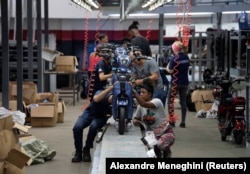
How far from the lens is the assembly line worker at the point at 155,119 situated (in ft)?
21.1

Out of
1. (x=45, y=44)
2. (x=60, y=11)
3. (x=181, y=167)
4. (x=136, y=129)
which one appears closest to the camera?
(x=181, y=167)

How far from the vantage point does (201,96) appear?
1336 centimetres

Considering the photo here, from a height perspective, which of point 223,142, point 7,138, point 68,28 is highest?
point 68,28

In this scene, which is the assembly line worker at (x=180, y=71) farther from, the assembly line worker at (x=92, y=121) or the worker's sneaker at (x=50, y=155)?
the assembly line worker at (x=92, y=121)

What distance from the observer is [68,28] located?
76.8 feet

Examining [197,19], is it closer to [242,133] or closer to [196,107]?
[196,107]

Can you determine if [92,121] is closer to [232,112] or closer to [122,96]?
[122,96]

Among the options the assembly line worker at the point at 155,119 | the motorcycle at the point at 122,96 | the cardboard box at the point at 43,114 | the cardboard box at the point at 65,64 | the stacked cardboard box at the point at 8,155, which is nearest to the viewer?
the stacked cardboard box at the point at 8,155

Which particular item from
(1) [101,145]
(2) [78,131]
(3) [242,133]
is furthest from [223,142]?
(1) [101,145]

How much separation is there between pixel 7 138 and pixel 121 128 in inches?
48.9

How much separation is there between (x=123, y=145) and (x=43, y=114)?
221 inches

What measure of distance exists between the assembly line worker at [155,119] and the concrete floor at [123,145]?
0.55 feet

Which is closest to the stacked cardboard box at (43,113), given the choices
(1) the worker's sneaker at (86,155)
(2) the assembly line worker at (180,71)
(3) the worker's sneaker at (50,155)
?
(2) the assembly line worker at (180,71)
